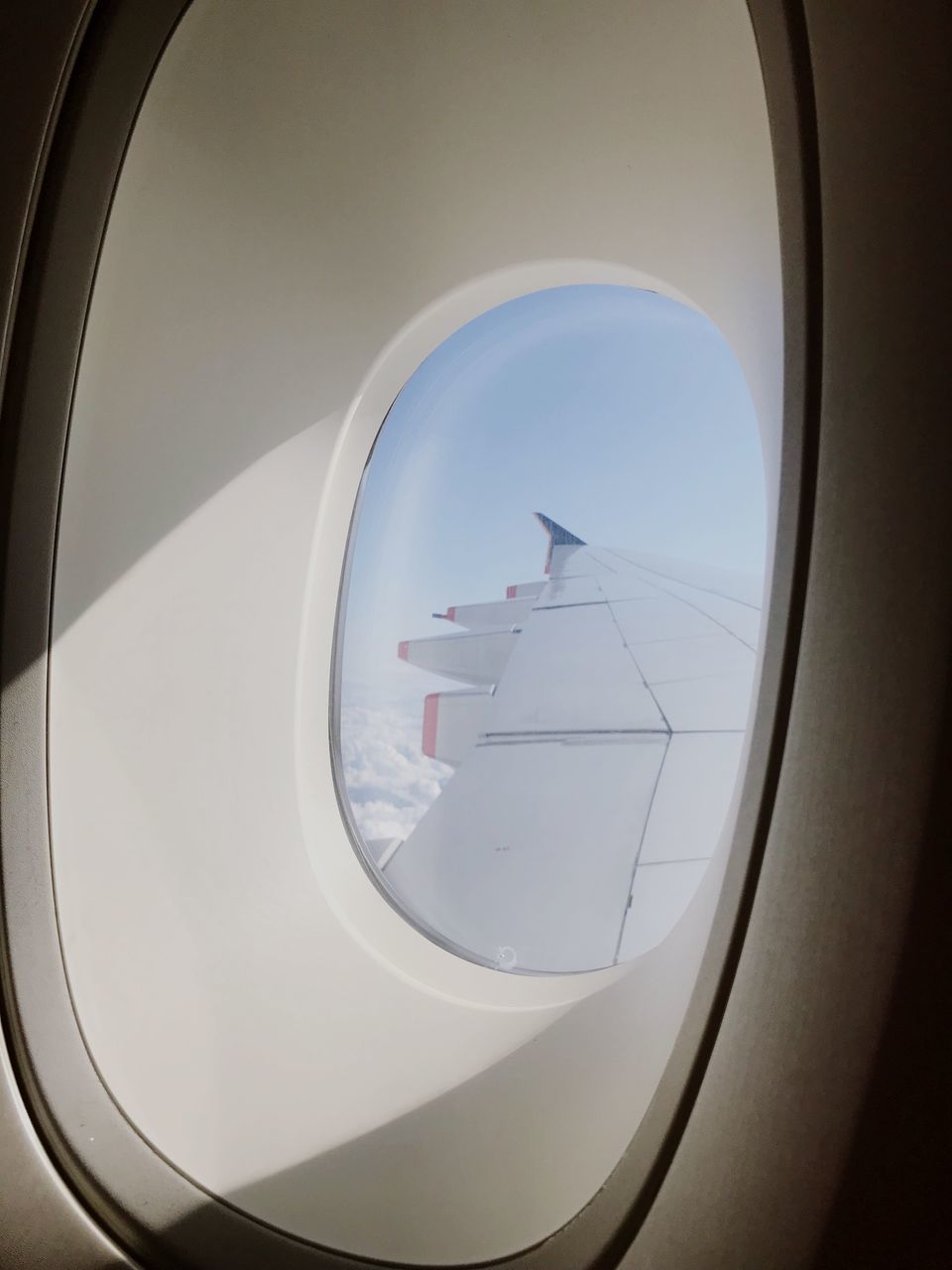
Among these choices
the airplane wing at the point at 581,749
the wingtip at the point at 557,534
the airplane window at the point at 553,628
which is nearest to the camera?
the airplane window at the point at 553,628

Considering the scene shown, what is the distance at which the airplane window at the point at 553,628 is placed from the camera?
7.30 feet

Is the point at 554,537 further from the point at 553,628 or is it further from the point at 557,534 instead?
the point at 553,628

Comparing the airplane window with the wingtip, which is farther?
the wingtip

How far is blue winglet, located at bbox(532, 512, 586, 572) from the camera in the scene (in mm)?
2893

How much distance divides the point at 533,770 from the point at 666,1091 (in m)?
2.13

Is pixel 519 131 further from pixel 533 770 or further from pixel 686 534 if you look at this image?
pixel 533 770

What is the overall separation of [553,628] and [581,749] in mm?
454

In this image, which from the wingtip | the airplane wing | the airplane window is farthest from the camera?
the wingtip

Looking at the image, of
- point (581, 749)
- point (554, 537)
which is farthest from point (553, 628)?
point (581, 749)

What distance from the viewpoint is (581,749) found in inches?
115

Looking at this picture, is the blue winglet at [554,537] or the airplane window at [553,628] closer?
the airplane window at [553,628]

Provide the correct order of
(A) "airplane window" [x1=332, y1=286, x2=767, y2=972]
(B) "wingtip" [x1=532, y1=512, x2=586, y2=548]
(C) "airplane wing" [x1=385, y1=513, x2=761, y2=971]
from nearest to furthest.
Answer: (A) "airplane window" [x1=332, y1=286, x2=767, y2=972] → (C) "airplane wing" [x1=385, y1=513, x2=761, y2=971] → (B) "wingtip" [x1=532, y1=512, x2=586, y2=548]

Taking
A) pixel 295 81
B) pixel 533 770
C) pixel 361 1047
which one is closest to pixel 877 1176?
pixel 361 1047

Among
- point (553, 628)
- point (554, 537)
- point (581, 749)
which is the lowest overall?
point (581, 749)
